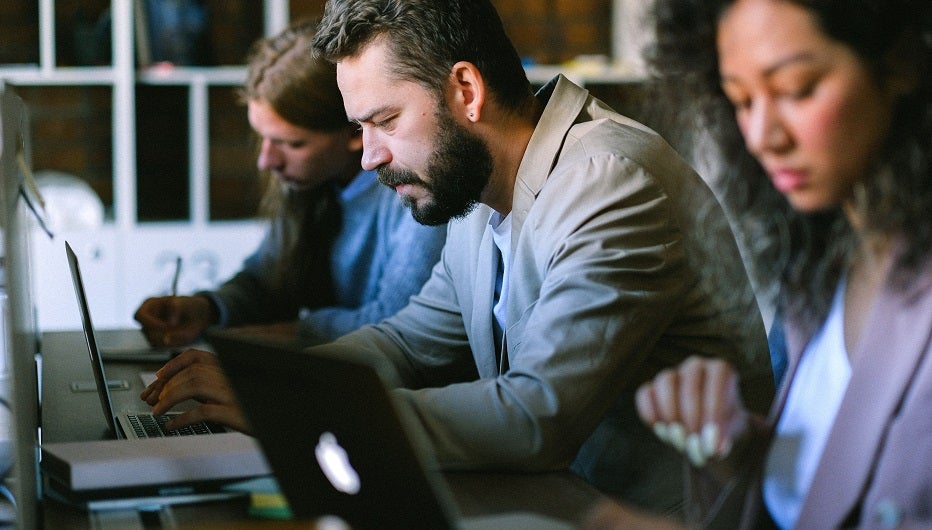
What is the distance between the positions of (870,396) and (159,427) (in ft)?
3.21

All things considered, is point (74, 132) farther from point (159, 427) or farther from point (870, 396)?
point (870, 396)

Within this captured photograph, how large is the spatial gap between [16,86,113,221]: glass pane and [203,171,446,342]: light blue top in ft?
4.49

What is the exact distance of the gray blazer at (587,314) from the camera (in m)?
1.31

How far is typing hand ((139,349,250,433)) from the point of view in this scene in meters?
1.42

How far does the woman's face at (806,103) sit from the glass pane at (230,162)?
10.3ft

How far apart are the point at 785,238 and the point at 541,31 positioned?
10.2 ft

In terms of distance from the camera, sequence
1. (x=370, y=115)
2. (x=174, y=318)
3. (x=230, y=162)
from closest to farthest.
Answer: (x=370, y=115), (x=174, y=318), (x=230, y=162)

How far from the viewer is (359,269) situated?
8.55 ft

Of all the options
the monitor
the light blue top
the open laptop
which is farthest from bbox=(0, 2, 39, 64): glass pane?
the monitor

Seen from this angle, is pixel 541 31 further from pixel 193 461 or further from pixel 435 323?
pixel 193 461

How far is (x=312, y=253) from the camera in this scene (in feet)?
8.74

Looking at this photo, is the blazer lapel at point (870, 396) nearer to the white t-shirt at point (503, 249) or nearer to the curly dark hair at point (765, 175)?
the curly dark hair at point (765, 175)

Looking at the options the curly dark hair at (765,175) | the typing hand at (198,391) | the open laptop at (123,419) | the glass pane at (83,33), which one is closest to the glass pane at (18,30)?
the glass pane at (83,33)

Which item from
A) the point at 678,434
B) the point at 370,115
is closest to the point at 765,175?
the point at 678,434
